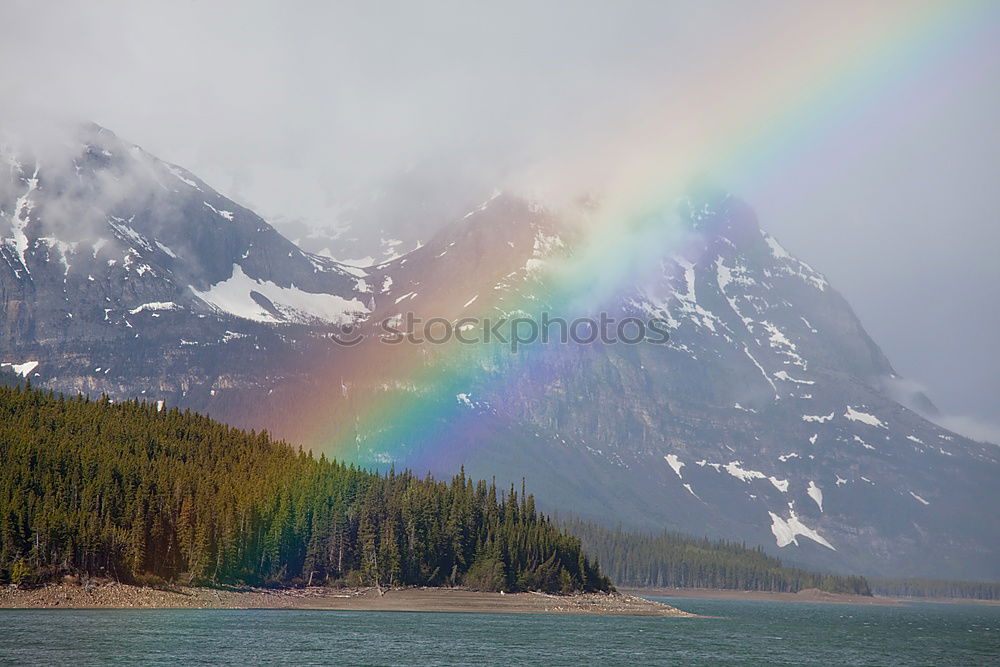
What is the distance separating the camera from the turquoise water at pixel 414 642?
11456 centimetres

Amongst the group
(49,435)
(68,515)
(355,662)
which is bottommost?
(355,662)

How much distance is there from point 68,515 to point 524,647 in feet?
228

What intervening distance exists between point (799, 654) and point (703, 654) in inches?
557

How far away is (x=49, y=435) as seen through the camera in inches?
7549

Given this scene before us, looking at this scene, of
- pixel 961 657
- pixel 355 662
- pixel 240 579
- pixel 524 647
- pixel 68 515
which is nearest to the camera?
pixel 355 662

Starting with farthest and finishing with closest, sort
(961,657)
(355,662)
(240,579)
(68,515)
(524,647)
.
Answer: (240,579) < (68,515) < (961,657) < (524,647) < (355,662)

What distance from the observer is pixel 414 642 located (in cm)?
13788

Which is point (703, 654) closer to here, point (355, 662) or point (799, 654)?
point (799, 654)

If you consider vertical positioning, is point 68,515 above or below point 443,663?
above

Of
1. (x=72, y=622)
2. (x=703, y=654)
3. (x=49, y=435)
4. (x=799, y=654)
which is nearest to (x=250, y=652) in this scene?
(x=72, y=622)

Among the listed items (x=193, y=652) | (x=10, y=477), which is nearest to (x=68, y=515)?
(x=10, y=477)

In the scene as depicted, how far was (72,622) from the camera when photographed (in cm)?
13612

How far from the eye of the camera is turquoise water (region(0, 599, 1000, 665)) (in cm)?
11456

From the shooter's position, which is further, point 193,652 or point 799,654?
point 799,654
